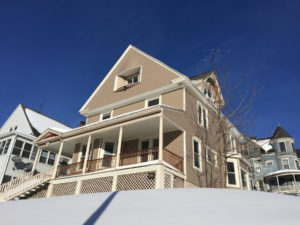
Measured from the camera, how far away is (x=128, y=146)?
15.2 metres

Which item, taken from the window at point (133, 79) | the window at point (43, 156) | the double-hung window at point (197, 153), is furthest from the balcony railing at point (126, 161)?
the window at point (43, 156)

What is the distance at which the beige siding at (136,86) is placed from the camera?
1554 centimetres

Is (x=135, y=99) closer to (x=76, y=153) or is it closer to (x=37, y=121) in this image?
(x=76, y=153)

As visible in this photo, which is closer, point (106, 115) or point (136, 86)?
point (136, 86)

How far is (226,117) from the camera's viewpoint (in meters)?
13.4

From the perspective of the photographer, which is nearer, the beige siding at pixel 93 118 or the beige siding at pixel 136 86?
the beige siding at pixel 136 86

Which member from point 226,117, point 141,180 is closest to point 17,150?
point 141,180

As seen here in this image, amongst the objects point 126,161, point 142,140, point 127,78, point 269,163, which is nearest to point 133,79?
point 127,78

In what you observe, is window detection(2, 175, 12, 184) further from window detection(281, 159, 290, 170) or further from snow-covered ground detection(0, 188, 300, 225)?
window detection(281, 159, 290, 170)

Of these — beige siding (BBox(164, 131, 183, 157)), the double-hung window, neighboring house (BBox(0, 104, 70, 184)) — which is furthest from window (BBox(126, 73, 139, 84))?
neighboring house (BBox(0, 104, 70, 184))

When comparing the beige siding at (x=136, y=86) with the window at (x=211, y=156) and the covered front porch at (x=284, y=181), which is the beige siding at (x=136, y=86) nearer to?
the window at (x=211, y=156)

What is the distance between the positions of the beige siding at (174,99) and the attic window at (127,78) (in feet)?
10.5

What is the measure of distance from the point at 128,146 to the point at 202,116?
519 centimetres

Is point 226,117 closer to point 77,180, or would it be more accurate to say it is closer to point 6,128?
point 77,180
